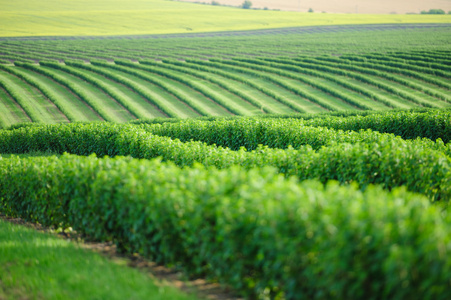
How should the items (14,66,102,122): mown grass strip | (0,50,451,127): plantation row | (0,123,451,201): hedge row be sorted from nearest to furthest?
(0,123,451,201): hedge row, (14,66,102,122): mown grass strip, (0,50,451,127): plantation row

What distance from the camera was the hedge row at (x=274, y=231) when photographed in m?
4.61

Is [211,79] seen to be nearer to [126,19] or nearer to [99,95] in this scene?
[99,95]

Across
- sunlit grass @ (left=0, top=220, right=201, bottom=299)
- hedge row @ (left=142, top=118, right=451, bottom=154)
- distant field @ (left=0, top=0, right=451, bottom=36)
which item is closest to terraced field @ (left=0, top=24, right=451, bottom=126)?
hedge row @ (left=142, top=118, right=451, bottom=154)

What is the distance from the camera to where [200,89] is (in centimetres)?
4778

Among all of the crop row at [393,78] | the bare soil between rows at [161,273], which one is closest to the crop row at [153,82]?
the crop row at [393,78]

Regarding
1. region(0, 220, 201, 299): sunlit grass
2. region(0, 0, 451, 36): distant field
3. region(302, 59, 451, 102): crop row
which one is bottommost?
region(0, 220, 201, 299): sunlit grass

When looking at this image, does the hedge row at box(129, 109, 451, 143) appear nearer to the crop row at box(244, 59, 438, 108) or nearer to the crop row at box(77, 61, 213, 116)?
the crop row at box(77, 61, 213, 116)

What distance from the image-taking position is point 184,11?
5758 inches

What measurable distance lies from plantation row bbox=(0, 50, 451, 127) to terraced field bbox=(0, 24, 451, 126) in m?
0.13

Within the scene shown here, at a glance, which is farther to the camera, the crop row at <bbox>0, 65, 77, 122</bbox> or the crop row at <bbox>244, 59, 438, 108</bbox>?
the crop row at <bbox>244, 59, 438, 108</bbox>

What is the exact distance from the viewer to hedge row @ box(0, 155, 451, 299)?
461cm

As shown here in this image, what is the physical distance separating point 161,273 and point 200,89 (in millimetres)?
42004

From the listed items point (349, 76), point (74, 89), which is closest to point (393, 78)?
point (349, 76)

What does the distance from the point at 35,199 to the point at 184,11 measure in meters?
149
